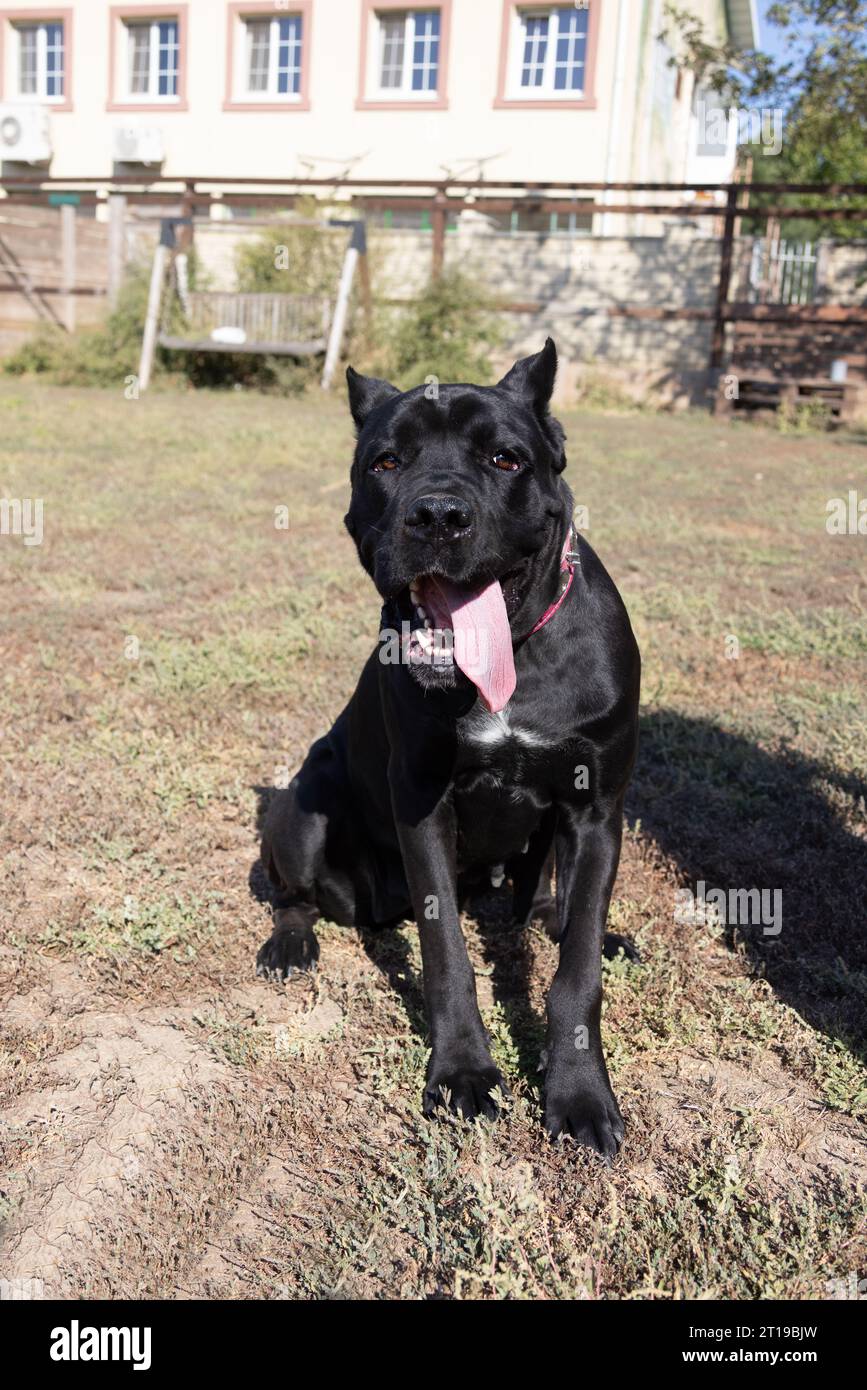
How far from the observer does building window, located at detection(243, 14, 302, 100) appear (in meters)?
19.7

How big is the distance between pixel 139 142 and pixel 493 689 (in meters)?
20.7

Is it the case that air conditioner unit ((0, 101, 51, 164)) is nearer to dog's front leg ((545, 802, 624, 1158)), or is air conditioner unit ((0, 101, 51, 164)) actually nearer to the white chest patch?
the white chest patch

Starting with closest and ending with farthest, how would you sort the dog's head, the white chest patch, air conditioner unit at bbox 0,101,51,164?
1. the dog's head
2. the white chest patch
3. air conditioner unit at bbox 0,101,51,164

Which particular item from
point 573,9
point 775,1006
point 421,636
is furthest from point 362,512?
point 573,9

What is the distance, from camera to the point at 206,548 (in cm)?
686

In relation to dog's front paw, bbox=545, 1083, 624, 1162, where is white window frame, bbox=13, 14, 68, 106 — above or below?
above

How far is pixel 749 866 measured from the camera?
3.34 m

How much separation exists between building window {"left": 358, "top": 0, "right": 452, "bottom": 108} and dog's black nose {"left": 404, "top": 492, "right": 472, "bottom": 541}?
18875 mm

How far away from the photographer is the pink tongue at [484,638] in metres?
2.30

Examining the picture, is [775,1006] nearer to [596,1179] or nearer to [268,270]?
[596,1179]

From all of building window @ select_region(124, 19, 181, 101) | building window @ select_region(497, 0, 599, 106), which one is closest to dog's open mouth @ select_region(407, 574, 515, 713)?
building window @ select_region(497, 0, 599, 106)

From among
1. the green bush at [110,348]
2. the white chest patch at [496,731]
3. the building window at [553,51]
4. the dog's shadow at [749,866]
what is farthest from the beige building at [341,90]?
the white chest patch at [496,731]

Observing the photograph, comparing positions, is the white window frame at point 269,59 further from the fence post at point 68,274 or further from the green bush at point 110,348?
the green bush at point 110,348

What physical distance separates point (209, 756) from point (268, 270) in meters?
12.4
